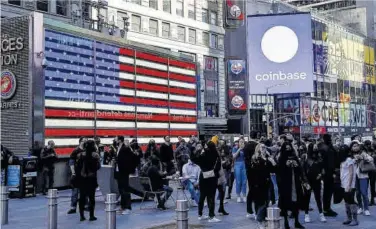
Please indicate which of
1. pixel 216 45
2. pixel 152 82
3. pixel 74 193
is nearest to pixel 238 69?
pixel 216 45

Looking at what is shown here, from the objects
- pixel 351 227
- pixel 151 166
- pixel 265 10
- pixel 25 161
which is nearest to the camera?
pixel 351 227

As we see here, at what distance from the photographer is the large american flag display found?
18312 mm

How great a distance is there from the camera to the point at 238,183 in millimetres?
15219

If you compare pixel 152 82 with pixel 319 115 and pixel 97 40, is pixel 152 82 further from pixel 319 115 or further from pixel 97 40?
pixel 319 115

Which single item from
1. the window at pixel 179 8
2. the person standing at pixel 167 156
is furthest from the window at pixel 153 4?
the person standing at pixel 167 156

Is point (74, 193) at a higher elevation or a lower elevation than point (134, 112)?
lower

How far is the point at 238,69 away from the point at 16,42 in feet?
149

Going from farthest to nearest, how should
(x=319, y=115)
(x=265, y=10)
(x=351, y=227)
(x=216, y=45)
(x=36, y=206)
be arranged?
(x=265, y=10), (x=319, y=115), (x=216, y=45), (x=36, y=206), (x=351, y=227)

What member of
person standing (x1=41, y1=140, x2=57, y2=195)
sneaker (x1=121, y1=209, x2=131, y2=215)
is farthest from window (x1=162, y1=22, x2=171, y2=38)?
sneaker (x1=121, y1=209, x2=131, y2=215)

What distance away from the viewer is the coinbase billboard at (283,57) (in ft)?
90.9

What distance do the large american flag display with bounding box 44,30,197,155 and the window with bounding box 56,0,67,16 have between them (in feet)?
69.3

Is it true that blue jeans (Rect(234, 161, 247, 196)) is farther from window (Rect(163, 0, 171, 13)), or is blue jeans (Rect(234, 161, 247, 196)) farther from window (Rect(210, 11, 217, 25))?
window (Rect(210, 11, 217, 25))

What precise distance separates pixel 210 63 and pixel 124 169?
4817 centimetres

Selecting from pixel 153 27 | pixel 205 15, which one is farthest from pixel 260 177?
pixel 205 15
